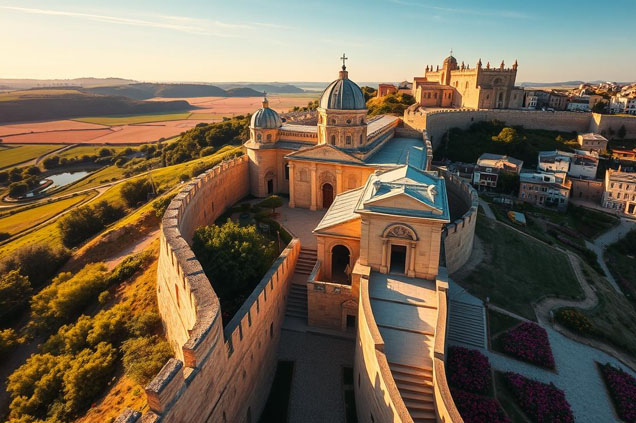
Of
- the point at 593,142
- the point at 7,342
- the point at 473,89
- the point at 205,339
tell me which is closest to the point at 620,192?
the point at 593,142

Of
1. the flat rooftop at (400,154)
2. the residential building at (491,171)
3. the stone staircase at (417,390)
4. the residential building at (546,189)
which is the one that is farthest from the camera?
the residential building at (491,171)

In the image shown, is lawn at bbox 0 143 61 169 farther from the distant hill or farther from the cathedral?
the cathedral

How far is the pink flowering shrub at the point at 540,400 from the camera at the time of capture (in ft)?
62.1

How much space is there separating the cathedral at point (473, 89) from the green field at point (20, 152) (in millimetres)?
110786

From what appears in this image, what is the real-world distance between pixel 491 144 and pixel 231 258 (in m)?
71.5

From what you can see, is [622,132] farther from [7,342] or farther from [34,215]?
[34,215]

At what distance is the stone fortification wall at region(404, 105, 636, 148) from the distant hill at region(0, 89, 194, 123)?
148 meters

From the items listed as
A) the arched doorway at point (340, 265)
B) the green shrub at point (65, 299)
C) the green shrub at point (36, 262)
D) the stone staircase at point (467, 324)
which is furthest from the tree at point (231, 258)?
the green shrub at point (36, 262)

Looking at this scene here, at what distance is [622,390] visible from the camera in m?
21.2

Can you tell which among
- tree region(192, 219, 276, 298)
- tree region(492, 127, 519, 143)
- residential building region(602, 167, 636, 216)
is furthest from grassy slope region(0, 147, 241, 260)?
residential building region(602, 167, 636, 216)

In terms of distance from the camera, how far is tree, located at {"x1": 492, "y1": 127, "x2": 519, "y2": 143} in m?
77.2

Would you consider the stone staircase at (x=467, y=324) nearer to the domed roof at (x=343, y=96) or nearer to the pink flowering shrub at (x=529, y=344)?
the pink flowering shrub at (x=529, y=344)

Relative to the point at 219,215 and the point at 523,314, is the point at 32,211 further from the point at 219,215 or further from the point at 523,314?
the point at 523,314

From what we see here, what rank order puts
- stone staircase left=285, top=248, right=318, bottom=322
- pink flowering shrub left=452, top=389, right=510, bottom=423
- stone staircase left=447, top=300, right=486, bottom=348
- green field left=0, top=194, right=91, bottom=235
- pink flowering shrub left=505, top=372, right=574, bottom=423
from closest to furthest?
pink flowering shrub left=452, top=389, right=510, bottom=423, pink flowering shrub left=505, top=372, right=574, bottom=423, stone staircase left=447, top=300, right=486, bottom=348, stone staircase left=285, top=248, right=318, bottom=322, green field left=0, top=194, right=91, bottom=235
